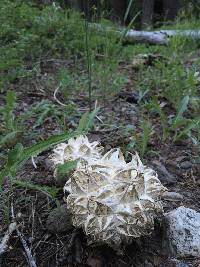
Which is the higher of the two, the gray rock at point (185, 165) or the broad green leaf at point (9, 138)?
the broad green leaf at point (9, 138)

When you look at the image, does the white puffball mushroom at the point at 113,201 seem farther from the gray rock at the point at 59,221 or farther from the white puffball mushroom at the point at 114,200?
the gray rock at the point at 59,221

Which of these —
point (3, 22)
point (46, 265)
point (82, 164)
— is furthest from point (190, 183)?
point (3, 22)

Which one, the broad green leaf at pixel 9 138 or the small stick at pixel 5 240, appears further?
the broad green leaf at pixel 9 138

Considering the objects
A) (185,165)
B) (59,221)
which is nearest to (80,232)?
(59,221)

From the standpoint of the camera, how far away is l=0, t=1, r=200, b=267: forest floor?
5.71 feet

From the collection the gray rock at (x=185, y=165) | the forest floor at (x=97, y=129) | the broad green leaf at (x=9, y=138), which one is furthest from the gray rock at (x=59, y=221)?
the gray rock at (x=185, y=165)

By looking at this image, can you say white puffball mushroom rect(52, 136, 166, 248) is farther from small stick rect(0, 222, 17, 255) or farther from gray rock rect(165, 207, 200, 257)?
small stick rect(0, 222, 17, 255)

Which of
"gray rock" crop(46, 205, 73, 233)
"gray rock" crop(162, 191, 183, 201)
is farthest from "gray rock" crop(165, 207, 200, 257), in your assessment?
"gray rock" crop(46, 205, 73, 233)

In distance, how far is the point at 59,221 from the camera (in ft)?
6.02

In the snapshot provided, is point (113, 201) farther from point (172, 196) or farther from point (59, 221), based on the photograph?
point (172, 196)

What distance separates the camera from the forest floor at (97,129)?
5.71 feet

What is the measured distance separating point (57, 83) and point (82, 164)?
2.28 m

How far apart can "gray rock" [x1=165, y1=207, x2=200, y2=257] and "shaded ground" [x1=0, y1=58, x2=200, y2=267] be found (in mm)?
42

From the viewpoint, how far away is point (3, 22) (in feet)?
16.2
